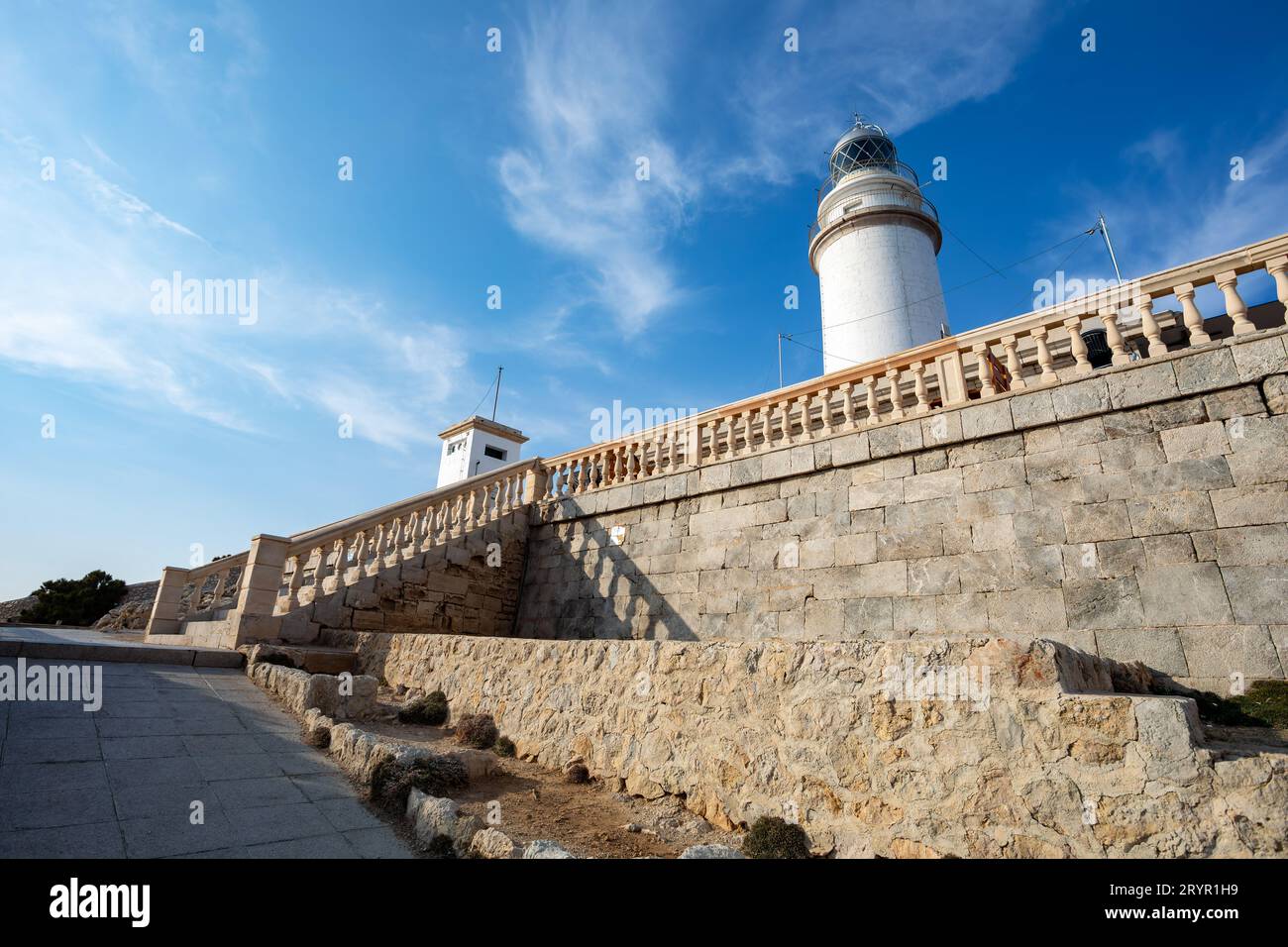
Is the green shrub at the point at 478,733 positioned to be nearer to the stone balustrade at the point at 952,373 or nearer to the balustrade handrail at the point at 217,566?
the stone balustrade at the point at 952,373

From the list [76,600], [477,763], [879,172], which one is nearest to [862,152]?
[879,172]

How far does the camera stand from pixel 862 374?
8.21 meters

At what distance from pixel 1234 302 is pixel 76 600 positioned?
27227 mm

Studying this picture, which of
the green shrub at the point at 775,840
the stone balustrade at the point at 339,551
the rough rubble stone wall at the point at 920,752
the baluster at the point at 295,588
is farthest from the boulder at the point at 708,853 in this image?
the baluster at the point at 295,588

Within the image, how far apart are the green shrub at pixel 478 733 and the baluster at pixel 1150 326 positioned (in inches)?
298

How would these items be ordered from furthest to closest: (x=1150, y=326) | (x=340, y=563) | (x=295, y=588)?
(x=340, y=563) < (x=295, y=588) < (x=1150, y=326)

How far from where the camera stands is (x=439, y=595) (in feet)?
33.1

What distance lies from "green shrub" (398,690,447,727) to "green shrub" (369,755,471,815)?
6.48 ft

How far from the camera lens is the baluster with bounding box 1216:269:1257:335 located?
5.39m

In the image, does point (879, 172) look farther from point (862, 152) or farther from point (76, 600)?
point (76, 600)

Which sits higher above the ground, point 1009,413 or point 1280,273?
point 1280,273

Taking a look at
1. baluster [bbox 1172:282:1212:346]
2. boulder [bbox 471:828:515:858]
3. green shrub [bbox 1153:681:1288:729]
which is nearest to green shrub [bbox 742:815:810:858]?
boulder [bbox 471:828:515:858]

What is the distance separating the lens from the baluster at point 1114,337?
588 cm
